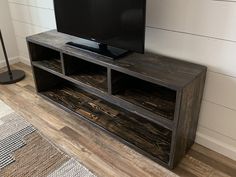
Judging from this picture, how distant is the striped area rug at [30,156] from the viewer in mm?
1561

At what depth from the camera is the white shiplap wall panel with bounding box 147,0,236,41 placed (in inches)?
53.8

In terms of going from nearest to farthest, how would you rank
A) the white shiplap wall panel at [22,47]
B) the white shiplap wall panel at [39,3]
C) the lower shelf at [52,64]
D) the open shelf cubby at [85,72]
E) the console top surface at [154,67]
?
1. the console top surface at [154,67]
2. the open shelf cubby at [85,72]
3. the lower shelf at [52,64]
4. the white shiplap wall panel at [39,3]
5. the white shiplap wall panel at [22,47]

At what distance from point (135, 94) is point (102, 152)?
0.49 meters

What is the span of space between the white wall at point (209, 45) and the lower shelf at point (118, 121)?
33cm

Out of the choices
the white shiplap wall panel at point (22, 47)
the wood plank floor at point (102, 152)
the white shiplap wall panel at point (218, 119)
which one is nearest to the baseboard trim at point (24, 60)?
the white shiplap wall panel at point (22, 47)

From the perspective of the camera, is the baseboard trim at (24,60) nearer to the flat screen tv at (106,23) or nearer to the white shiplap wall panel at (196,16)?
the flat screen tv at (106,23)

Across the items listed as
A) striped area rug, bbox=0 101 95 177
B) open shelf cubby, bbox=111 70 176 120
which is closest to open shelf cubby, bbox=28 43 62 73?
striped area rug, bbox=0 101 95 177

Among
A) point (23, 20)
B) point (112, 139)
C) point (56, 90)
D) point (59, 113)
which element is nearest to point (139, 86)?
point (112, 139)

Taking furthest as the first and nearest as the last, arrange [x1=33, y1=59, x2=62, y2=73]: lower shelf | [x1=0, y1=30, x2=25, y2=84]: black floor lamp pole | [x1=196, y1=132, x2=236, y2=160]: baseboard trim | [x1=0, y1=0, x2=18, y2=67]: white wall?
[x1=0, y1=0, x2=18, y2=67]: white wall, [x1=0, y1=30, x2=25, y2=84]: black floor lamp pole, [x1=33, y1=59, x2=62, y2=73]: lower shelf, [x1=196, y1=132, x2=236, y2=160]: baseboard trim

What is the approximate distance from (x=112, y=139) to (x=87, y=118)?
30 centimetres

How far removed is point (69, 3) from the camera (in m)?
1.84

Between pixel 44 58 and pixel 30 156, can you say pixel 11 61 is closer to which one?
pixel 44 58

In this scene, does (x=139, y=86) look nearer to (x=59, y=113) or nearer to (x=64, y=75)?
(x=64, y=75)

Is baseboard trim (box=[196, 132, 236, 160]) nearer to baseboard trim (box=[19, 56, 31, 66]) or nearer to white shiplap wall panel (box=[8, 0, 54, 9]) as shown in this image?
white shiplap wall panel (box=[8, 0, 54, 9])
